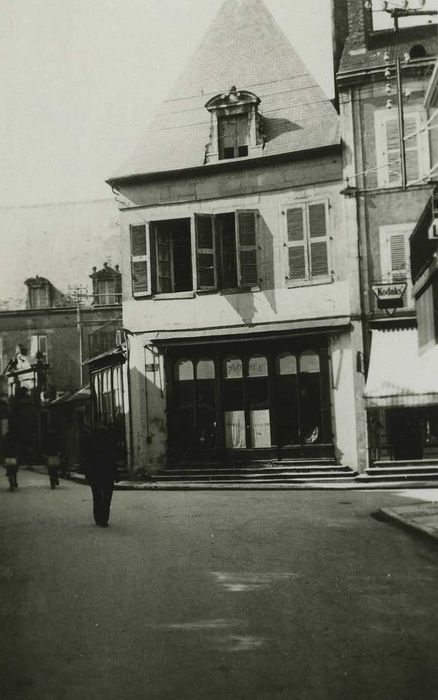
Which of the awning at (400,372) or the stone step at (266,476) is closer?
the awning at (400,372)

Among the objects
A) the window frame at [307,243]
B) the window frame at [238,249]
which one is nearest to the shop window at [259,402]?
the window frame at [238,249]

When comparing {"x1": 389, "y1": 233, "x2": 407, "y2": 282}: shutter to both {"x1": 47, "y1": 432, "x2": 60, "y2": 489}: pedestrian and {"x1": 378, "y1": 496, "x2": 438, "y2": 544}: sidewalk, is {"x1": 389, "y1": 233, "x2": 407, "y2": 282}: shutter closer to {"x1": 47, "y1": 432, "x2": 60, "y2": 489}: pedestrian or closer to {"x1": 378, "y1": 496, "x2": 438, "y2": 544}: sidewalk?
{"x1": 378, "y1": 496, "x2": 438, "y2": 544}: sidewalk

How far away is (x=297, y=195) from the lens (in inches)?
818

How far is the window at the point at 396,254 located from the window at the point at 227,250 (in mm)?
3271

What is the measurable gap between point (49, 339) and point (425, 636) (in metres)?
33.6

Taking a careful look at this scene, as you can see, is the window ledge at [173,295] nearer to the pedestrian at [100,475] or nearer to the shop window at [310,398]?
the shop window at [310,398]

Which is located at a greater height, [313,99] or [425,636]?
[313,99]

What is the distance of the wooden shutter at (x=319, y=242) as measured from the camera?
20.4 meters

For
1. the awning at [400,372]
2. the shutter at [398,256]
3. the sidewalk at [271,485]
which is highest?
the shutter at [398,256]

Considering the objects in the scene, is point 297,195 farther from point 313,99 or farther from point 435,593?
point 435,593

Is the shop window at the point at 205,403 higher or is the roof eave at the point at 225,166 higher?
the roof eave at the point at 225,166

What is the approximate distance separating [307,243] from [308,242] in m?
0.04

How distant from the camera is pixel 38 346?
3741 cm

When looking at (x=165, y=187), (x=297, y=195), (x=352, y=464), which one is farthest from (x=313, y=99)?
(x=352, y=464)
